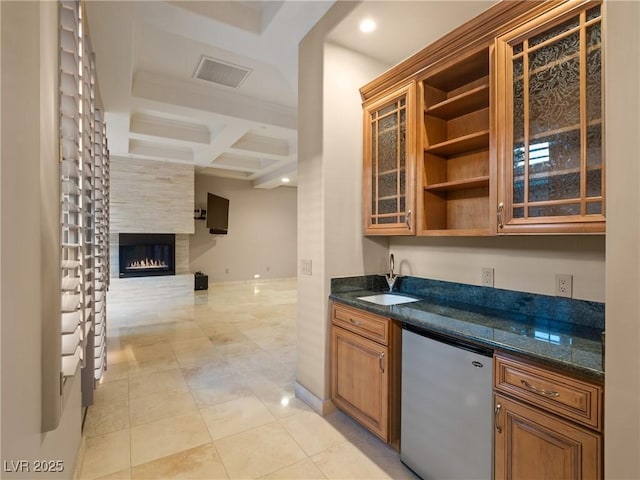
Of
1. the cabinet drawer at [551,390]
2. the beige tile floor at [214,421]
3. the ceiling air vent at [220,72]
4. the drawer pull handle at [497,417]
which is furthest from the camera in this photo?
the ceiling air vent at [220,72]

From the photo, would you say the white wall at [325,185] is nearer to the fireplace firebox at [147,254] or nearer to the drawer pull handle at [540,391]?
the drawer pull handle at [540,391]

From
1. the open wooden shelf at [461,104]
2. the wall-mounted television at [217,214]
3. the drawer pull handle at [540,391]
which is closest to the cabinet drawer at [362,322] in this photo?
the drawer pull handle at [540,391]

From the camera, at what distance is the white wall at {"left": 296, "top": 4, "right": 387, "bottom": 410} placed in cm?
249

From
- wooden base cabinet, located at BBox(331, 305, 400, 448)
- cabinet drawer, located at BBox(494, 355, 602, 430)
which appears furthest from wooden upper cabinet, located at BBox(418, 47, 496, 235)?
cabinet drawer, located at BBox(494, 355, 602, 430)

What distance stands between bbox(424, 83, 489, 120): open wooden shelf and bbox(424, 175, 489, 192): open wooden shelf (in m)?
0.49

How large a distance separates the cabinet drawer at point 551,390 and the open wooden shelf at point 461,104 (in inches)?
59.2

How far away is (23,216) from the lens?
90 centimetres

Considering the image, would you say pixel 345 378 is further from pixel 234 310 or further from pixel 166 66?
pixel 234 310

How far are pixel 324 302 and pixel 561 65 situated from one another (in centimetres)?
193

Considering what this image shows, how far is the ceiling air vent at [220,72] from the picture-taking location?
11.3 ft

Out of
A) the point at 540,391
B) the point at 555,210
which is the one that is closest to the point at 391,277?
the point at 555,210

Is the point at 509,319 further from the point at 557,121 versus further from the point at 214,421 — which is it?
the point at 214,421

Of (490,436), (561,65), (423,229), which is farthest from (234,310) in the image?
(561,65)

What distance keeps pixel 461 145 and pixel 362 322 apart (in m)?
1.32
